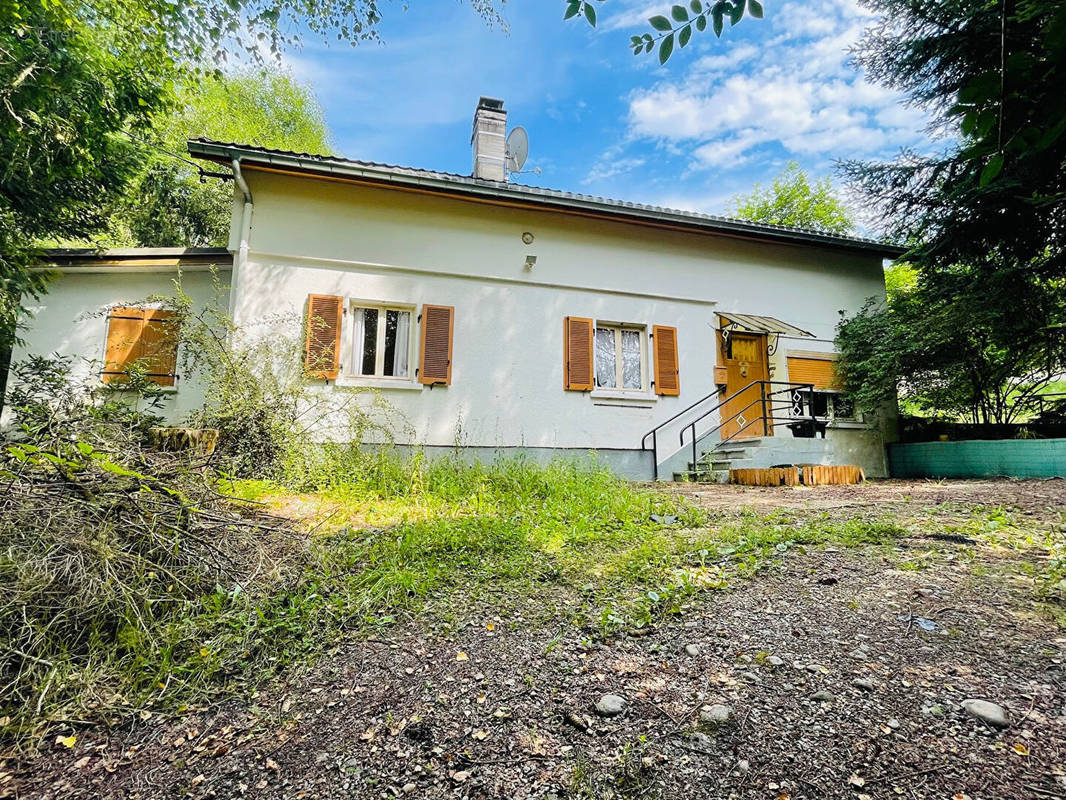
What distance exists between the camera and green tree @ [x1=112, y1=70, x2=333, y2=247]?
A: 580 inches

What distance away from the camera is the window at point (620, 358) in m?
8.75

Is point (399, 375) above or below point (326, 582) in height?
above

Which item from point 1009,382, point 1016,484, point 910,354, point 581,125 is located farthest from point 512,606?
point 581,125

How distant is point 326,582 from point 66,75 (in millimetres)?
8876

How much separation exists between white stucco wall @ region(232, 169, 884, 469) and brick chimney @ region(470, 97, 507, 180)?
6.50ft

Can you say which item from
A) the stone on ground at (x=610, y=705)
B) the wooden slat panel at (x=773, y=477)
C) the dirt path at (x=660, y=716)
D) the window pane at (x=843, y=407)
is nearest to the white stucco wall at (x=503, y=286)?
the window pane at (x=843, y=407)

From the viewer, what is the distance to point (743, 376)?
9.62 m

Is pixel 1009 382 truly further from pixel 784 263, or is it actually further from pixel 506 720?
pixel 506 720

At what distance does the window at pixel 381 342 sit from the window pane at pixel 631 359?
3806 mm

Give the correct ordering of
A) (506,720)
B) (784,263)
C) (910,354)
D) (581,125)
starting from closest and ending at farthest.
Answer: (506,720) → (910,354) → (784,263) → (581,125)

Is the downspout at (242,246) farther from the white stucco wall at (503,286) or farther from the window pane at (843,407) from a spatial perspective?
the window pane at (843,407)

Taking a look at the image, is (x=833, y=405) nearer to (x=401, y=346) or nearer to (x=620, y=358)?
(x=620, y=358)

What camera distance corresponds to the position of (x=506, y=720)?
1863 mm

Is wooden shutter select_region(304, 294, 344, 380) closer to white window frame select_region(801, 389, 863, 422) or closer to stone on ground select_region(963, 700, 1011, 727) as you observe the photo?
stone on ground select_region(963, 700, 1011, 727)
